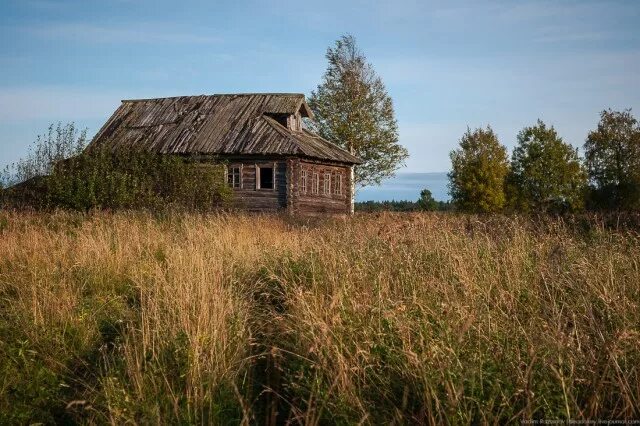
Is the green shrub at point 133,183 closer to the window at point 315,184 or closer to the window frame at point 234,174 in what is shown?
the window frame at point 234,174

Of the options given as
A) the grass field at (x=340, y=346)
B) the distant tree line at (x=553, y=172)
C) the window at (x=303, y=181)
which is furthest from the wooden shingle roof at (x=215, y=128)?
the grass field at (x=340, y=346)

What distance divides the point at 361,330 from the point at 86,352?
101 inches

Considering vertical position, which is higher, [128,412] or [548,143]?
[548,143]

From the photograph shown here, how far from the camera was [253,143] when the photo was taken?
25.9 meters

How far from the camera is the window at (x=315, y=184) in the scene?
2811cm

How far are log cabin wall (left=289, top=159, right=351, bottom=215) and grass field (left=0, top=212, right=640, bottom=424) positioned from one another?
18940mm

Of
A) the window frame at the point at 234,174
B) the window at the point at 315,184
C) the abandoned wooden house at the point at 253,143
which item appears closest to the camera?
the abandoned wooden house at the point at 253,143

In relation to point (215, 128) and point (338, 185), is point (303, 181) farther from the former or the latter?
point (215, 128)

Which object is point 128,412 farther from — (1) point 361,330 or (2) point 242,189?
(2) point 242,189

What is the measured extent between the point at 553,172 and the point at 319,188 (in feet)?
52.3

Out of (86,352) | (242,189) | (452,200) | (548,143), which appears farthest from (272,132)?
(86,352)

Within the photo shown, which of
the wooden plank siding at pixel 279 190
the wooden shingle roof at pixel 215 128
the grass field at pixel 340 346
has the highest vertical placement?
the wooden shingle roof at pixel 215 128

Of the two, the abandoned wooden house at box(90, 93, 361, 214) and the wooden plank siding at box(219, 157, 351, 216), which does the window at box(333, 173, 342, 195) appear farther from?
the wooden plank siding at box(219, 157, 351, 216)

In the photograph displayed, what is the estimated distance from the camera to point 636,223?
1200 cm
